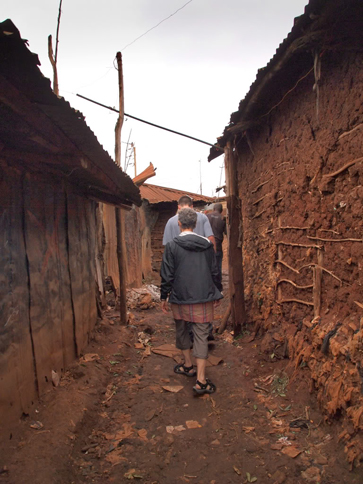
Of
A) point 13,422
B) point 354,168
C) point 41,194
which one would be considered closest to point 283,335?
point 354,168

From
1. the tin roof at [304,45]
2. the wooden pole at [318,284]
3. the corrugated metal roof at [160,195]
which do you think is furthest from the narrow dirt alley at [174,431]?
the corrugated metal roof at [160,195]

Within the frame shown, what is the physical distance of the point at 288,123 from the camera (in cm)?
373

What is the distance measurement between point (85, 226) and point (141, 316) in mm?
Result: 3046

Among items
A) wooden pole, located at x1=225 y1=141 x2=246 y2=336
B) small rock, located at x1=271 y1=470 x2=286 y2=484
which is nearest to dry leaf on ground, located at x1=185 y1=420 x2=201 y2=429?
small rock, located at x1=271 y1=470 x2=286 y2=484

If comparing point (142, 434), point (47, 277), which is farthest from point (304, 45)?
point (142, 434)

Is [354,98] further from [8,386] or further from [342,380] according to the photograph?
[8,386]

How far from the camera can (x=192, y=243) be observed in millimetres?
3439

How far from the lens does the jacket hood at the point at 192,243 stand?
11.3ft

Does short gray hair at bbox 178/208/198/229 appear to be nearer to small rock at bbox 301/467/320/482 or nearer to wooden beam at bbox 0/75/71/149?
wooden beam at bbox 0/75/71/149

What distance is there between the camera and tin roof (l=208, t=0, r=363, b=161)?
248 cm

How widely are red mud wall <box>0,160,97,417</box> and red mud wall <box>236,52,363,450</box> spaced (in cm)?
244

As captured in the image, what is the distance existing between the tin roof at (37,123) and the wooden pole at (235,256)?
215 cm

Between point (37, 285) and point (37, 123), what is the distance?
1.55 meters

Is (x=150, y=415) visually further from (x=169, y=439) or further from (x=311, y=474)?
(x=311, y=474)
